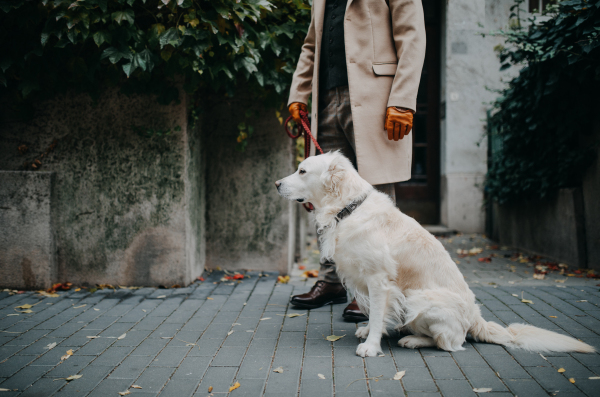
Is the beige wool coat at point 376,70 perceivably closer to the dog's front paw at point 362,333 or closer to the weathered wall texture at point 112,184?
the dog's front paw at point 362,333

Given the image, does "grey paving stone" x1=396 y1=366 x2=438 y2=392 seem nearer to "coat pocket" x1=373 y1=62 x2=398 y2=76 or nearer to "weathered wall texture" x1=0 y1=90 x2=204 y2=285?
"coat pocket" x1=373 y1=62 x2=398 y2=76

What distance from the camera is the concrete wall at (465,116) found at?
24.2 ft

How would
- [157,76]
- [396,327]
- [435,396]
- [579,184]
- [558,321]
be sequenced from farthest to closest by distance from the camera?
[579,184] < [157,76] < [558,321] < [396,327] < [435,396]

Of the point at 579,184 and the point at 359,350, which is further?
the point at 579,184

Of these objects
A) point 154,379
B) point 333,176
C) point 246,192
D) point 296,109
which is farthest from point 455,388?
point 246,192

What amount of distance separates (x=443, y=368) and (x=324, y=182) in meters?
1.17

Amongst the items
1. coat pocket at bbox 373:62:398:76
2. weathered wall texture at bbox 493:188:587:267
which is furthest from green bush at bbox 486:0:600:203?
coat pocket at bbox 373:62:398:76

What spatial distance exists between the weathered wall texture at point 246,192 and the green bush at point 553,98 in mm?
2713

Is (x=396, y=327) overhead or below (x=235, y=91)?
below

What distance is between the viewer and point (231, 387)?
6.50ft

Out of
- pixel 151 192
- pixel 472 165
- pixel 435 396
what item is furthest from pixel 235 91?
pixel 472 165

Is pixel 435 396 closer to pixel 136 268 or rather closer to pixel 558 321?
pixel 558 321

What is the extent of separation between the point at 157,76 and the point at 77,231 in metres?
1.55

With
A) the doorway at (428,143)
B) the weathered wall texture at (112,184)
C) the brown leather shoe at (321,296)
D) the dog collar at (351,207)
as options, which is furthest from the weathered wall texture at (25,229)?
the doorway at (428,143)
